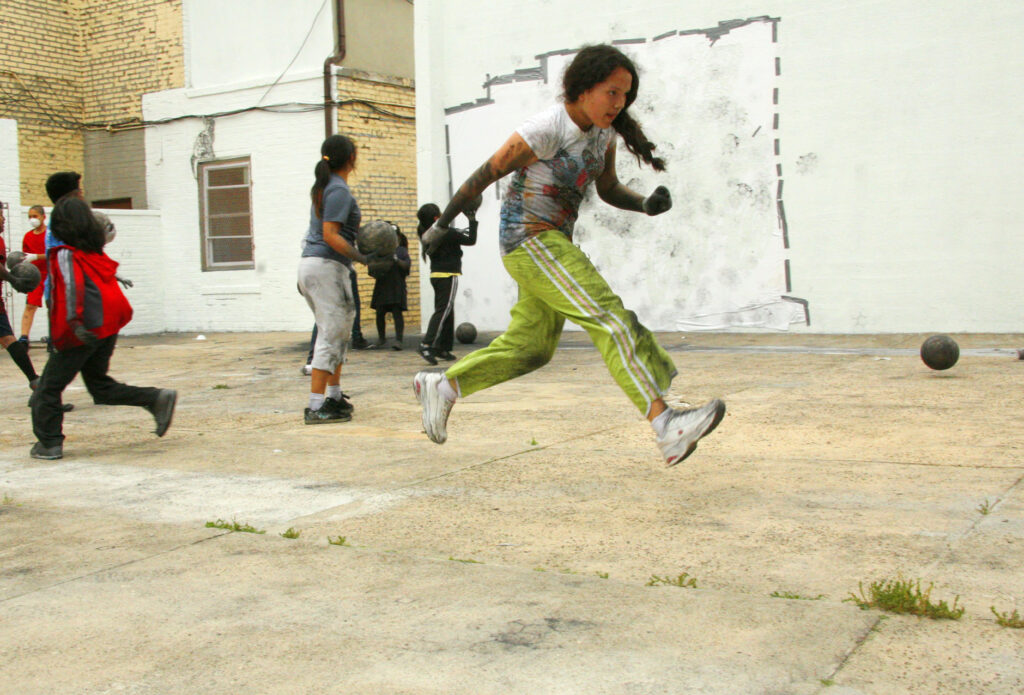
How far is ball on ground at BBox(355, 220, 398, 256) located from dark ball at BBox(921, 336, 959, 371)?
422cm

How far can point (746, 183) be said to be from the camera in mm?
12180

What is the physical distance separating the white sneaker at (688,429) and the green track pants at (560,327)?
18 cm

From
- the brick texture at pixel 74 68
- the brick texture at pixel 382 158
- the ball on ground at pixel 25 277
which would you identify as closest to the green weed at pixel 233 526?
the ball on ground at pixel 25 277

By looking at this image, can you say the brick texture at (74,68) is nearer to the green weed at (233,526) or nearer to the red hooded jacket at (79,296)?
the red hooded jacket at (79,296)

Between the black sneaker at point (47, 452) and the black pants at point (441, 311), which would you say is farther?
the black pants at point (441, 311)

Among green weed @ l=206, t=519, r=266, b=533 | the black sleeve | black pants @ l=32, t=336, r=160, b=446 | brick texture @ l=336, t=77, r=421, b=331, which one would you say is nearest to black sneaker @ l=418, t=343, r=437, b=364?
the black sleeve

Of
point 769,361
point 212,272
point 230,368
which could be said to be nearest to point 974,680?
point 769,361

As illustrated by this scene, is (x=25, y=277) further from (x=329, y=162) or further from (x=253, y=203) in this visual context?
(x=253, y=203)

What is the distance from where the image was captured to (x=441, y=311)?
1004 cm

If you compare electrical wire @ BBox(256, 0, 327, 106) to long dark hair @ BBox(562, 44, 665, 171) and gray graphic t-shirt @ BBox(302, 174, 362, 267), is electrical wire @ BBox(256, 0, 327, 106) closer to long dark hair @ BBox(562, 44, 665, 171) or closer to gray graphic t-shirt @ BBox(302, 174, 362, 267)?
gray graphic t-shirt @ BBox(302, 174, 362, 267)

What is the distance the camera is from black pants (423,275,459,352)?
10.0 metres

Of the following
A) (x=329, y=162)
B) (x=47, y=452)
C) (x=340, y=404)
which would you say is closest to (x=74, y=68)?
(x=329, y=162)

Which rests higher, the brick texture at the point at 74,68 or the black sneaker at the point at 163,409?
the brick texture at the point at 74,68

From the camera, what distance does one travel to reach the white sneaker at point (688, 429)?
3.60m
